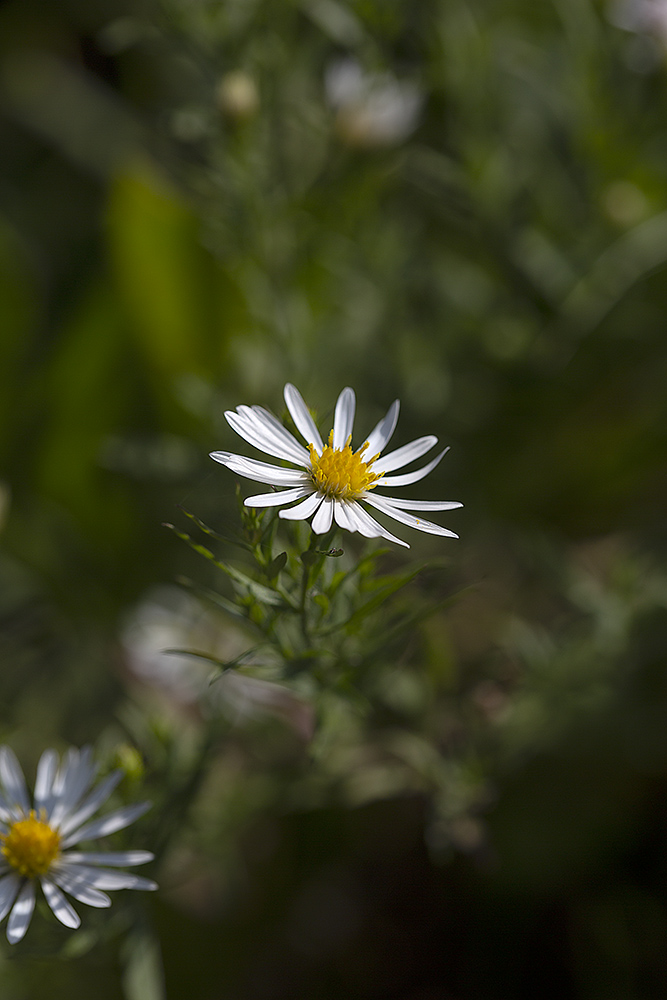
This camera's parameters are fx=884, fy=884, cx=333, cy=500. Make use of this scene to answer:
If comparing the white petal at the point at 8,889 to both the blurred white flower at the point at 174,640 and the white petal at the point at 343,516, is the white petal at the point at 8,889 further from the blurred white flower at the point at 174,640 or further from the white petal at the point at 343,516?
the blurred white flower at the point at 174,640

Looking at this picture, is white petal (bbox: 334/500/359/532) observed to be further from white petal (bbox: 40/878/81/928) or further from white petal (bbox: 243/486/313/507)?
white petal (bbox: 40/878/81/928)

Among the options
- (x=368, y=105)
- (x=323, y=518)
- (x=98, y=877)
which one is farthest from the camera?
(x=368, y=105)

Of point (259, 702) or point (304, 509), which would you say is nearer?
point (304, 509)

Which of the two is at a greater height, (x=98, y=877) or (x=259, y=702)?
(x=259, y=702)

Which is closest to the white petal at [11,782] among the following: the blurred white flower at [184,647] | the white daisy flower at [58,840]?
the white daisy flower at [58,840]

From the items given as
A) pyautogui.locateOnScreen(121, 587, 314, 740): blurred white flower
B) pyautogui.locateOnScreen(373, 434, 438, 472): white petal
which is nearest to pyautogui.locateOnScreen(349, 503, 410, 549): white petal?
pyautogui.locateOnScreen(373, 434, 438, 472): white petal

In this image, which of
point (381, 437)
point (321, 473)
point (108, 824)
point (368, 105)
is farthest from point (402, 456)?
point (368, 105)

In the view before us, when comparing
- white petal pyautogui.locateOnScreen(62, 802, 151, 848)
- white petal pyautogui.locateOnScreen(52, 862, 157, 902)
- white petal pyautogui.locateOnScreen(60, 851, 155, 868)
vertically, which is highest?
white petal pyautogui.locateOnScreen(62, 802, 151, 848)

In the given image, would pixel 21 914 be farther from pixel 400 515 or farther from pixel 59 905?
pixel 400 515
